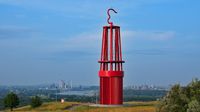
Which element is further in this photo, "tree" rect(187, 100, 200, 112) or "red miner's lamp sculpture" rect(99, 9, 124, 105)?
"red miner's lamp sculpture" rect(99, 9, 124, 105)

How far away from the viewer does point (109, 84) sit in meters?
77.2

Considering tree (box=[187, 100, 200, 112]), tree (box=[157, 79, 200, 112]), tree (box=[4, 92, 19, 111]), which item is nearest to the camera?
tree (box=[187, 100, 200, 112])

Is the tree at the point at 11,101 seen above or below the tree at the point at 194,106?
above

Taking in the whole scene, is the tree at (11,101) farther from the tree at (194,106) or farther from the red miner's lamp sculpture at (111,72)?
the tree at (194,106)

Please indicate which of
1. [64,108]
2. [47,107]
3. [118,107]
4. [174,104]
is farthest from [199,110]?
[47,107]

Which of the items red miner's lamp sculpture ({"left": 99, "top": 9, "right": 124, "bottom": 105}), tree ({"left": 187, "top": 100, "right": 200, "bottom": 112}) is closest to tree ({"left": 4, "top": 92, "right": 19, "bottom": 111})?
red miner's lamp sculpture ({"left": 99, "top": 9, "right": 124, "bottom": 105})

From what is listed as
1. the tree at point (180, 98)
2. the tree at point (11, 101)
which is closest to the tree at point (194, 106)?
the tree at point (180, 98)

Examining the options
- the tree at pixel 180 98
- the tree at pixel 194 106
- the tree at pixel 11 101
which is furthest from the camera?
the tree at pixel 11 101

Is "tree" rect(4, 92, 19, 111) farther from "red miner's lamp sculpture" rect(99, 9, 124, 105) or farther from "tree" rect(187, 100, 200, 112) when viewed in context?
"tree" rect(187, 100, 200, 112)

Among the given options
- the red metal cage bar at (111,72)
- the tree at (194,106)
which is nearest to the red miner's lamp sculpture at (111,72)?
the red metal cage bar at (111,72)

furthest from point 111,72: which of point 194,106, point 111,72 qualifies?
point 194,106

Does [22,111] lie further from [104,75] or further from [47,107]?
[104,75]

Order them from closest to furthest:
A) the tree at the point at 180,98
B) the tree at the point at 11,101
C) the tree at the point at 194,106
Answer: the tree at the point at 194,106 < the tree at the point at 180,98 < the tree at the point at 11,101

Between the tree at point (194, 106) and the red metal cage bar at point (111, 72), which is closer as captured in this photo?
the tree at point (194, 106)
